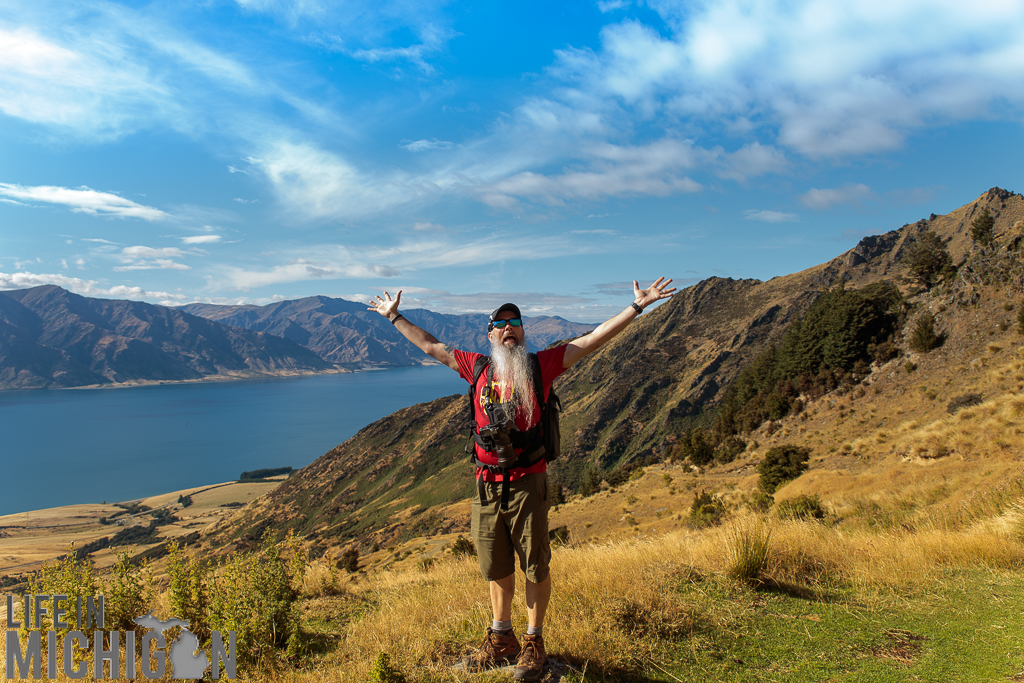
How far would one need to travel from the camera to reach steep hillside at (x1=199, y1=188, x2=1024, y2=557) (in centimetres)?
2564

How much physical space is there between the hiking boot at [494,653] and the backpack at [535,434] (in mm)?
954

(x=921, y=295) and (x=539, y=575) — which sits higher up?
(x=921, y=295)

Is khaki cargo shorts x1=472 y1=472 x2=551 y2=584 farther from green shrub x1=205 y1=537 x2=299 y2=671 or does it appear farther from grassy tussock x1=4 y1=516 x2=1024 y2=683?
green shrub x1=205 y1=537 x2=299 y2=671

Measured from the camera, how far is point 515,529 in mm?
3508

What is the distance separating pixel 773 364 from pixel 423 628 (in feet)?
195

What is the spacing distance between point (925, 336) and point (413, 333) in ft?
111

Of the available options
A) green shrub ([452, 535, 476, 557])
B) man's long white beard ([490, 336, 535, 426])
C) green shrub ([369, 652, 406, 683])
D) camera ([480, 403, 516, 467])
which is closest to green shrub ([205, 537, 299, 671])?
green shrub ([369, 652, 406, 683])

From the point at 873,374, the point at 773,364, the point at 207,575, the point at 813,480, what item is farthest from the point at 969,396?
the point at 773,364

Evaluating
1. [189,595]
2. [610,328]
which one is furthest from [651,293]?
[189,595]

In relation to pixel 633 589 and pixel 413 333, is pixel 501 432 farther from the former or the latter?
pixel 633 589

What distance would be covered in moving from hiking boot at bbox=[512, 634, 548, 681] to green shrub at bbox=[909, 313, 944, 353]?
3326cm

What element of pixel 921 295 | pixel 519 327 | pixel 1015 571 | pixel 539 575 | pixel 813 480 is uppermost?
pixel 921 295

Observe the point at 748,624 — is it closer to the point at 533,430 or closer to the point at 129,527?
the point at 533,430

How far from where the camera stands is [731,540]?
5.40 metres
